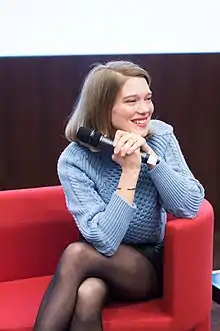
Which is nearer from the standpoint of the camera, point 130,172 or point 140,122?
point 130,172

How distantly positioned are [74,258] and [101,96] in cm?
54

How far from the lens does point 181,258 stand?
6.92ft

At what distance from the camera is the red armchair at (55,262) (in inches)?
83.4

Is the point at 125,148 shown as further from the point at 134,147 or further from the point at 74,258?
the point at 74,258

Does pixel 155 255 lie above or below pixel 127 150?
below

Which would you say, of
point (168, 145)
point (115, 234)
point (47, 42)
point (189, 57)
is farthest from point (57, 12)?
point (115, 234)

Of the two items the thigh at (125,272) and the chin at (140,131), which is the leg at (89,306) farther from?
the chin at (140,131)

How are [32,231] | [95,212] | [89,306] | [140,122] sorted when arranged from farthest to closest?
[32,231], [140,122], [95,212], [89,306]

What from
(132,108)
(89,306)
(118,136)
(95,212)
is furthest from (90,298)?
(132,108)

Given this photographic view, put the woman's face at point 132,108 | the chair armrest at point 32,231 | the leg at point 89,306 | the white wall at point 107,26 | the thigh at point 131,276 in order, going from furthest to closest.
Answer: the white wall at point 107,26, the chair armrest at point 32,231, the woman's face at point 132,108, the thigh at point 131,276, the leg at point 89,306

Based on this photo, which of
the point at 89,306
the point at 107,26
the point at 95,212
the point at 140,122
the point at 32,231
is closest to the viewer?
the point at 89,306

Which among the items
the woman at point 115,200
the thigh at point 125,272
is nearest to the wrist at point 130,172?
the woman at point 115,200

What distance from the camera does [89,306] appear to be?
2.07 meters

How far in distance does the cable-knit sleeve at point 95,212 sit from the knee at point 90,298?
0.34 ft
